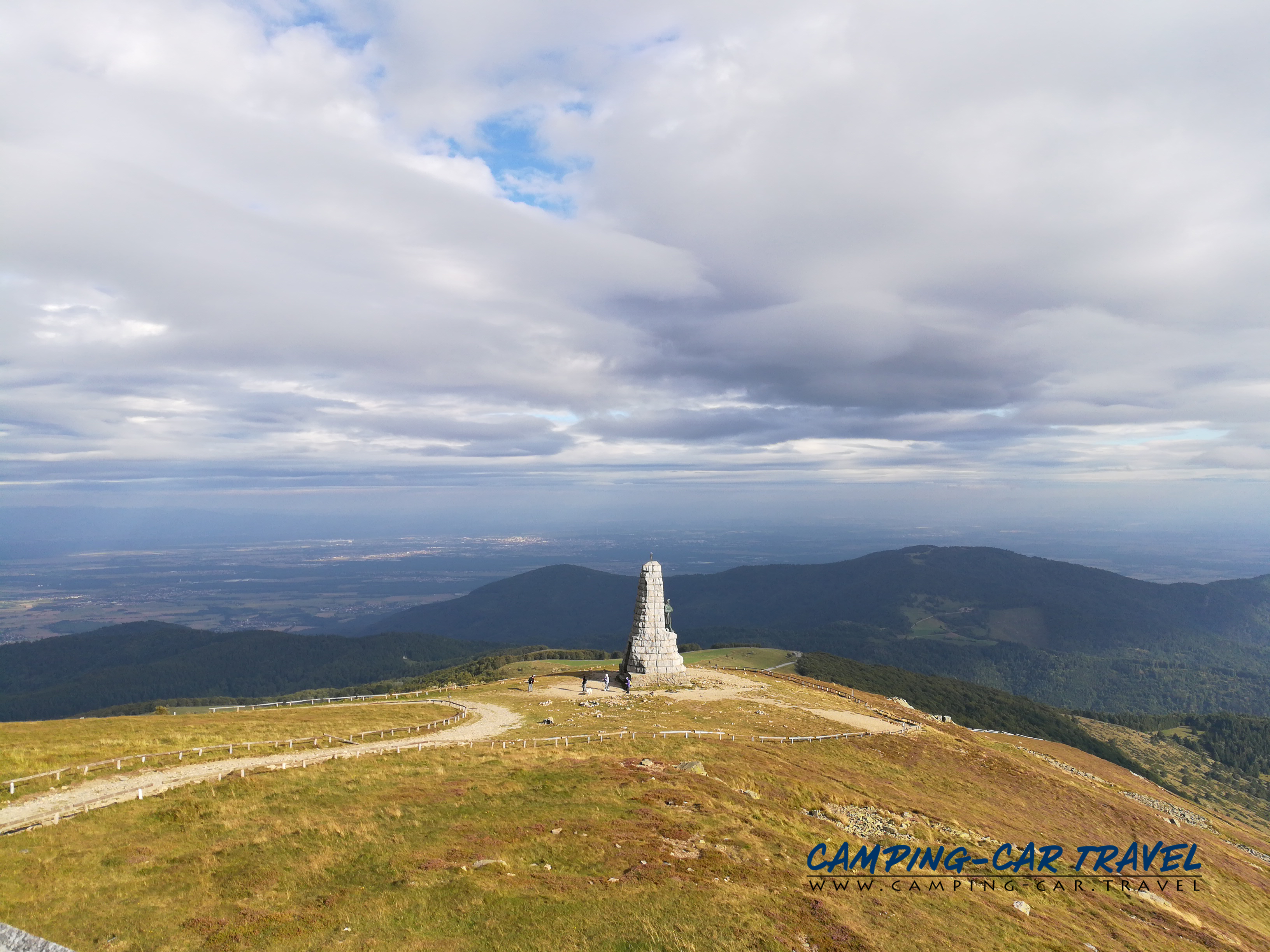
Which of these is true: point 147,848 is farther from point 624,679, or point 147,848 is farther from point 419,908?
point 624,679

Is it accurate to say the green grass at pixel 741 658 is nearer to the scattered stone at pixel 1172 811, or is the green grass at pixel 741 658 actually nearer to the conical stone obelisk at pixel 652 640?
the conical stone obelisk at pixel 652 640

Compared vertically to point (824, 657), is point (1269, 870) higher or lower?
higher

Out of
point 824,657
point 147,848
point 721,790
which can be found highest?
point 147,848

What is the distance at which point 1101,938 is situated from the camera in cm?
2359

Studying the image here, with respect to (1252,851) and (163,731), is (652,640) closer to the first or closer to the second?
(163,731)

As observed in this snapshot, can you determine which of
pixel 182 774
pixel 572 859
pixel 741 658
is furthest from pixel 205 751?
pixel 741 658

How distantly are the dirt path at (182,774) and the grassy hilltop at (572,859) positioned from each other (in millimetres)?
1778

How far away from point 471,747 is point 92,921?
78.6ft

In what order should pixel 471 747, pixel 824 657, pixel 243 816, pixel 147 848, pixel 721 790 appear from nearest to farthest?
pixel 147 848 < pixel 243 816 < pixel 721 790 < pixel 471 747 < pixel 824 657

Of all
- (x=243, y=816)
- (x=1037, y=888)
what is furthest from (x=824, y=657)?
(x=243, y=816)

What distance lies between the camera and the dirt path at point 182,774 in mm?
26922

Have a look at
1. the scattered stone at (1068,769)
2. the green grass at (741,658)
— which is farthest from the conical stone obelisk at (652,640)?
the green grass at (741,658)

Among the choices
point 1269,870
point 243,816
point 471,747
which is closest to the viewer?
point 243,816

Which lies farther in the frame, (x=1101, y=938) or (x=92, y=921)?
(x=1101, y=938)
